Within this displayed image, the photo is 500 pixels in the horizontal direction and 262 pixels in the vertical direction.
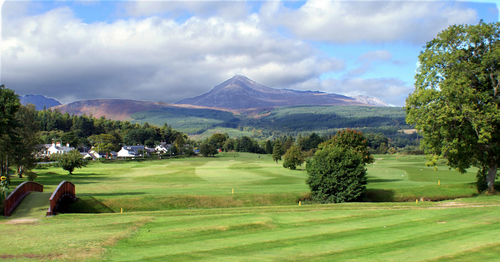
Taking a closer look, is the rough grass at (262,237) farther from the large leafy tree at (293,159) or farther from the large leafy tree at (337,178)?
the large leafy tree at (293,159)

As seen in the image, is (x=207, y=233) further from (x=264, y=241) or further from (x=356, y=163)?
(x=356, y=163)

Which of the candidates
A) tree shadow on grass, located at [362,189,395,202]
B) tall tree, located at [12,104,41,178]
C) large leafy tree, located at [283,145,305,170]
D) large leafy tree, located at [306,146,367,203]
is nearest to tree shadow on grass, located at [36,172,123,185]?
tall tree, located at [12,104,41,178]

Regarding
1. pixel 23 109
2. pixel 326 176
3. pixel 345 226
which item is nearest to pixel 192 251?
pixel 345 226

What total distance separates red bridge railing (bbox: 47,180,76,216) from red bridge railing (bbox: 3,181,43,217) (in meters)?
2.38

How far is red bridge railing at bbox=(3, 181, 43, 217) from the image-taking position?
76.3ft

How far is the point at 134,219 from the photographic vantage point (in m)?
21.8

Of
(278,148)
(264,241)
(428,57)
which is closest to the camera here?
(264,241)

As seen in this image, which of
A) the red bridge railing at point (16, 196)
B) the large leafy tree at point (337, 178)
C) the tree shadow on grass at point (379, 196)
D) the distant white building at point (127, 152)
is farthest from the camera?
the distant white building at point (127, 152)

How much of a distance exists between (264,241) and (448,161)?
29.8 m

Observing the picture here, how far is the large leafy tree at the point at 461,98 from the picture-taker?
3459 cm

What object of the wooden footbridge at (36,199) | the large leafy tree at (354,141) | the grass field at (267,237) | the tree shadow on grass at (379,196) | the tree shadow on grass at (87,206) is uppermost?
the large leafy tree at (354,141)

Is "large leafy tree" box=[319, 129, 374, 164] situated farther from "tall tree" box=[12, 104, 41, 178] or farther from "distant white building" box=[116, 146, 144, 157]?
"distant white building" box=[116, 146, 144, 157]

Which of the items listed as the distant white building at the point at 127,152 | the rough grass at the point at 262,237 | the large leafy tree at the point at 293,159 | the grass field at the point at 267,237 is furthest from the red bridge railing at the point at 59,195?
the distant white building at the point at 127,152

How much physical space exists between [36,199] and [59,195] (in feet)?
5.47
